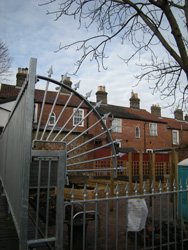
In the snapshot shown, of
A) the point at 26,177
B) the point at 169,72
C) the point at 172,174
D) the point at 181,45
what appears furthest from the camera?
the point at 172,174

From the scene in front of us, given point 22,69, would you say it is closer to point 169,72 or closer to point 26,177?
point 169,72

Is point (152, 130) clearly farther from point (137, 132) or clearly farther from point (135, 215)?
point (135, 215)

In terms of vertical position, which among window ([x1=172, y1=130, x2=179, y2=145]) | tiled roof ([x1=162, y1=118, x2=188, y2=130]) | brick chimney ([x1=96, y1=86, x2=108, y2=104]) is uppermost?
brick chimney ([x1=96, y1=86, x2=108, y2=104])

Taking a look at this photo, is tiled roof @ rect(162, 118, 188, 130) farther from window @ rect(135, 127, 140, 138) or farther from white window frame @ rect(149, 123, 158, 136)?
window @ rect(135, 127, 140, 138)

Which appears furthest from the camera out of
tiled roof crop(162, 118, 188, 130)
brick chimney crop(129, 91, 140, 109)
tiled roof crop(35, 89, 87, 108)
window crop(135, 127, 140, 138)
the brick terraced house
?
tiled roof crop(162, 118, 188, 130)

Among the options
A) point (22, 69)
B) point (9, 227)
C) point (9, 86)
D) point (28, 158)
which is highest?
point (22, 69)

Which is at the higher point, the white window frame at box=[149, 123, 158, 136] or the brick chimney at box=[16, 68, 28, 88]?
the brick chimney at box=[16, 68, 28, 88]

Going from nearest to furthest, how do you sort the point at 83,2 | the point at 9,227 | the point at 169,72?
the point at 9,227 → the point at 83,2 → the point at 169,72

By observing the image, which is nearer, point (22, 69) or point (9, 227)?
point (9, 227)

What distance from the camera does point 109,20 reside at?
5.93 m

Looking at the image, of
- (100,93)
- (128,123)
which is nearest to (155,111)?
(128,123)

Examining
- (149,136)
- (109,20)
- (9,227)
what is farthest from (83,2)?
(149,136)

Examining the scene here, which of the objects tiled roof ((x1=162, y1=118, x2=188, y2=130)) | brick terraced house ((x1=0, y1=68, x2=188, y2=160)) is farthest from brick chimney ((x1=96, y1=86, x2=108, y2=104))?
tiled roof ((x1=162, y1=118, x2=188, y2=130))

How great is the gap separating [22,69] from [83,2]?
17194 millimetres
